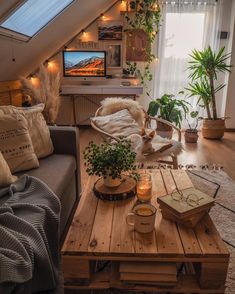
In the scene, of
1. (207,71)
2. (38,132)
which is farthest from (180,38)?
(38,132)

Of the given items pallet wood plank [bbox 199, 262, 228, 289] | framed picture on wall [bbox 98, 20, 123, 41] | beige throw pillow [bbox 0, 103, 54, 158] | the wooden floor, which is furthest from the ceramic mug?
framed picture on wall [bbox 98, 20, 123, 41]

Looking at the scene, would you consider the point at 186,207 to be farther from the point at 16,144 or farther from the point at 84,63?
the point at 84,63

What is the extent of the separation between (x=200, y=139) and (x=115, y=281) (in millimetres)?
3454

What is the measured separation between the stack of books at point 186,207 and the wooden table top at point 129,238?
0.10ft

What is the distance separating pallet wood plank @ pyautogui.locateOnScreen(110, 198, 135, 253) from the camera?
3.53 feet

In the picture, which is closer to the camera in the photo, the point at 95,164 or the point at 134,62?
the point at 95,164

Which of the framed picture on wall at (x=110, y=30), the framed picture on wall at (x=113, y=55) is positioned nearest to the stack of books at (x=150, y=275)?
the framed picture on wall at (x=113, y=55)

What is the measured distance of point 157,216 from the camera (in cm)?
129

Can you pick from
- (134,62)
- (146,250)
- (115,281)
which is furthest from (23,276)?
(134,62)

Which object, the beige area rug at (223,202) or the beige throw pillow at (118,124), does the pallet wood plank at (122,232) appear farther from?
the beige throw pillow at (118,124)

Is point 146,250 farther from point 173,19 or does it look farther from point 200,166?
point 173,19

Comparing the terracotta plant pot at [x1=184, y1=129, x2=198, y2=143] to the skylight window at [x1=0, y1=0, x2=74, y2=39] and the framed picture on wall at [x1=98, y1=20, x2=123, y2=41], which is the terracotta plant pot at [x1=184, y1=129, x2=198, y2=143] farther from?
the skylight window at [x1=0, y1=0, x2=74, y2=39]

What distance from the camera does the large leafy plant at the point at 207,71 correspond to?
3.91 meters

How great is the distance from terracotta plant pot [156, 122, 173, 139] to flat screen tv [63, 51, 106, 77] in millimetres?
1343
